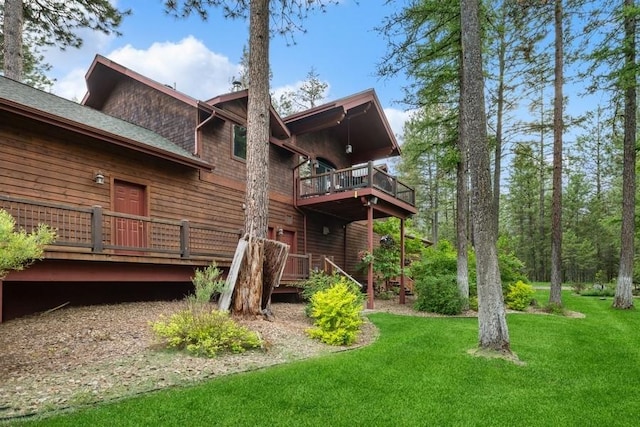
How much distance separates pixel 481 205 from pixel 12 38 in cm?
1409

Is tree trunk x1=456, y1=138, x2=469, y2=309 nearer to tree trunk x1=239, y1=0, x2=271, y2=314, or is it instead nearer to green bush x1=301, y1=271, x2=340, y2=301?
green bush x1=301, y1=271, x2=340, y2=301

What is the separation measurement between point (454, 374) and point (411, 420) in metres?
1.68

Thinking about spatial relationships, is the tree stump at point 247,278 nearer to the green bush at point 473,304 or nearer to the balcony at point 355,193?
the balcony at point 355,193

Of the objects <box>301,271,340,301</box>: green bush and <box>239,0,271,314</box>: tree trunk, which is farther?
<box>301,271,340,301</box>: green bush

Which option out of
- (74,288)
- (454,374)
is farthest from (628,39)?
(74,288)

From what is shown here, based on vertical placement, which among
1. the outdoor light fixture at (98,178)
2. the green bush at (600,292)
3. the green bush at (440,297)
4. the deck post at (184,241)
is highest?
the outdoor light fixture at (98,178)

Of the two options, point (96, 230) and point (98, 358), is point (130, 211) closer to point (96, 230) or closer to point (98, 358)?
point (96, 230)

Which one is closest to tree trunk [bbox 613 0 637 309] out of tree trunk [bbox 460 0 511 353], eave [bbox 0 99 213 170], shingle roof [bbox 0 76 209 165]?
tree trunk [bbox 460 0 511 353]

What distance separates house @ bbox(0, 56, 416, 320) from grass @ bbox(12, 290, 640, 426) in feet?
13.9

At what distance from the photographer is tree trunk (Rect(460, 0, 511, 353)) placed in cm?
594

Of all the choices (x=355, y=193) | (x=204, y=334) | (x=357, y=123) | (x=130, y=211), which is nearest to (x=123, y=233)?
(x=130, y=211)

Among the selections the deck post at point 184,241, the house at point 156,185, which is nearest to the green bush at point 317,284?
the house at point 156,185

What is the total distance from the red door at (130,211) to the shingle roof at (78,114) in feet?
3.92

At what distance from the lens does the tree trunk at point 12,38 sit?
12125 millimetres
